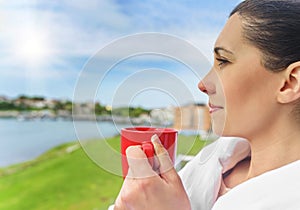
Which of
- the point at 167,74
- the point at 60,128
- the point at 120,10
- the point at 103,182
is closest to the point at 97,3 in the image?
the point at 120,10

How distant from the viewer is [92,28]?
4.00 feet

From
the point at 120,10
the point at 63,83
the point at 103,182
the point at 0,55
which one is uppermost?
the point at 120,10

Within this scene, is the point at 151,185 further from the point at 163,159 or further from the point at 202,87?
the point at 202,87

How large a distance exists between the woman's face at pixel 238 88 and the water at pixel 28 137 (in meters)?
0.63

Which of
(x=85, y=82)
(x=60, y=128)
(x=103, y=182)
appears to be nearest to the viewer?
(x=85, y=82)

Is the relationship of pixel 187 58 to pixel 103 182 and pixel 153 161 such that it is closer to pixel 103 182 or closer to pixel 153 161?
pixel 153 161

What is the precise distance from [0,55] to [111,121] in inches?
31.5

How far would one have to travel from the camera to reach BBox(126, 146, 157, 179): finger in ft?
1.52

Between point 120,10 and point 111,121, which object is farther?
point 120,10

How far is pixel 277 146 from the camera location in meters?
0.53

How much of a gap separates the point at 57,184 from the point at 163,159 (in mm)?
1039

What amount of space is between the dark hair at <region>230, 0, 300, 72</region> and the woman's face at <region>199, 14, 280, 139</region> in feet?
0.04

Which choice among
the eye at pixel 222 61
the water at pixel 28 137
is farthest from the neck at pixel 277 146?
the water at pixel 28 137

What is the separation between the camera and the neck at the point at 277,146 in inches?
20.6
